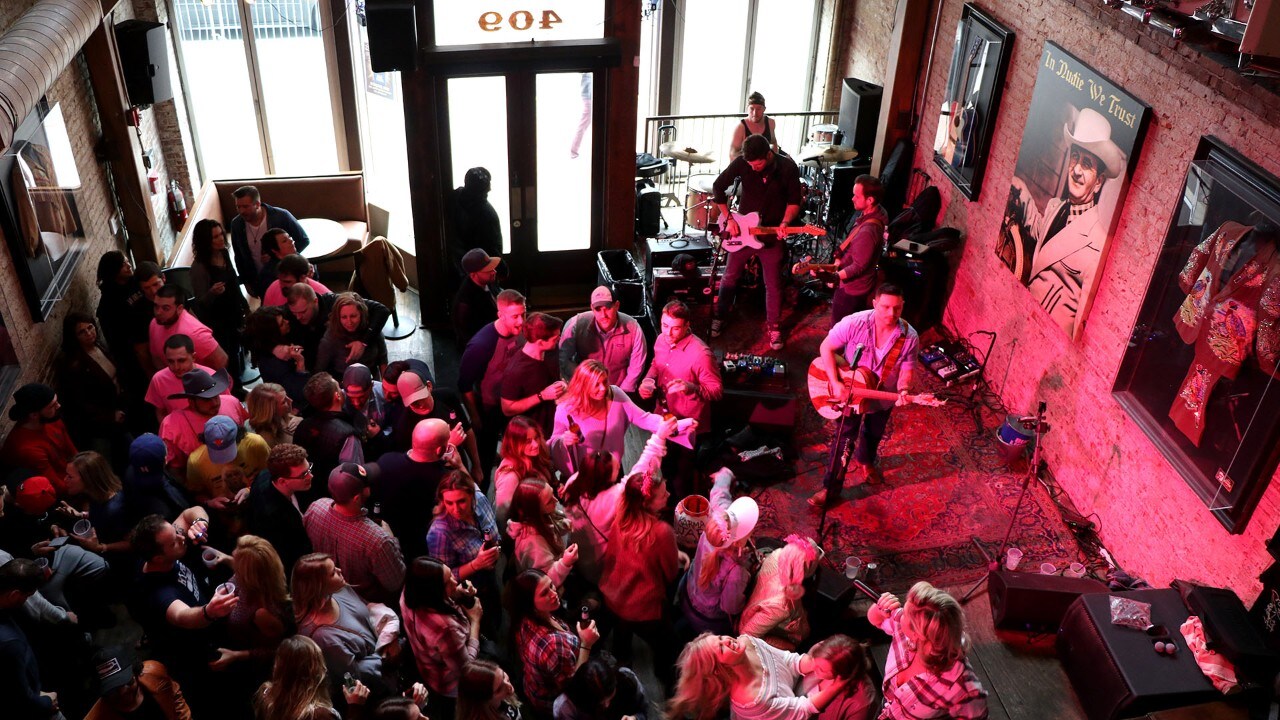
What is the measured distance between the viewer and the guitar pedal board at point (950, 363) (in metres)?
7.77

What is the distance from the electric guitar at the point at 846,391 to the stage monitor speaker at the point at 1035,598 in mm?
1114

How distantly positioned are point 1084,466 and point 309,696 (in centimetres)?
513

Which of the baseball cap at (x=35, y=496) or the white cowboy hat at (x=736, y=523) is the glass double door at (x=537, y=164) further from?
the white cowboy hat at (x=736, y=523)

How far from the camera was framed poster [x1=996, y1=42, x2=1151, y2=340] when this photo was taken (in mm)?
5965

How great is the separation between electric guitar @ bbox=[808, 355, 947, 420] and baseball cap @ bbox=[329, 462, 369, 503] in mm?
2827

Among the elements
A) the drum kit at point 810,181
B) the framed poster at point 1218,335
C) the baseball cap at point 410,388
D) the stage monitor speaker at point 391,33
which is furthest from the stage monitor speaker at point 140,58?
the framed poster at point 1218,335

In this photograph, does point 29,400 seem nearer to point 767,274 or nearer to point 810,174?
point 767,274

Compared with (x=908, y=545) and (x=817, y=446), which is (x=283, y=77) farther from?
Answer: (x=908, y=545)

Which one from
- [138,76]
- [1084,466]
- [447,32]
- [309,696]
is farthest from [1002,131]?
[138,76]

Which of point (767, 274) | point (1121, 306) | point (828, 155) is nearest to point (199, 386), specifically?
point (767, 274)

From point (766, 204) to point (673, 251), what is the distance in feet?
4.02

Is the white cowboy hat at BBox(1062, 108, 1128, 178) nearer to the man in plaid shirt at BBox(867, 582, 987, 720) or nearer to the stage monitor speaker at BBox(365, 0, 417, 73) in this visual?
the man in plaid shirt at BBox(867, 582, 987, 720)

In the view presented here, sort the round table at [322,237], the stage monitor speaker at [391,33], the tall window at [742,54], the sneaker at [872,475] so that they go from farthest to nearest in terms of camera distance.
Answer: the tall window at [742,54] < the round table at [322,237] < the stage monitor speaker at [391,33] < the sneaker at [872,475]

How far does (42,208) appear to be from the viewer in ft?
20.1
